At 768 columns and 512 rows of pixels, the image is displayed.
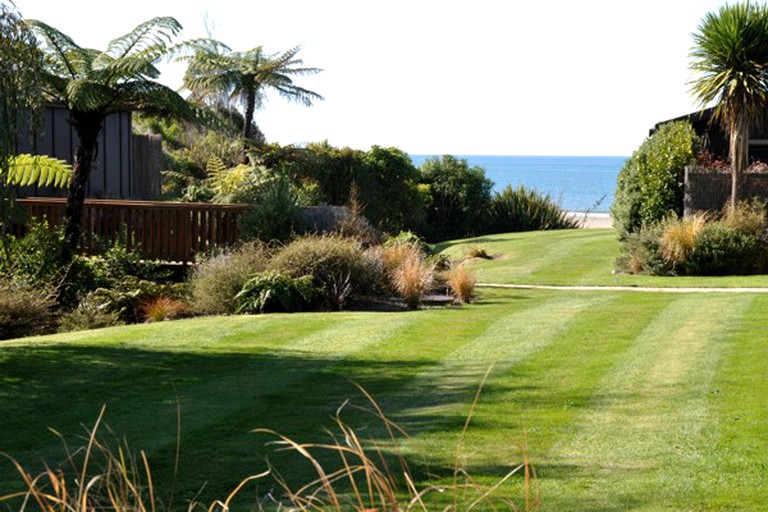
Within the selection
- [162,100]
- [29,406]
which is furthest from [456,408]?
[162,100]

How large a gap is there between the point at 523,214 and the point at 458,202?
2.21m

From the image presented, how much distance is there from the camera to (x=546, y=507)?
6.83 metres

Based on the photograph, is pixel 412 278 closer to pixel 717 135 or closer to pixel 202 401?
pixel 202 401

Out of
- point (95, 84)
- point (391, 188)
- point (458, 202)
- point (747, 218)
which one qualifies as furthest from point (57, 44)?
point (458, 202)

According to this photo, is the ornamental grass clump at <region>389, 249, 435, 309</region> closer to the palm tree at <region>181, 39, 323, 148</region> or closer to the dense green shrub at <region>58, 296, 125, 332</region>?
the dense green shrub at <region>58, 296, 125, 332</region>

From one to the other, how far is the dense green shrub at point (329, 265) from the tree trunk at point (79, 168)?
130 inches

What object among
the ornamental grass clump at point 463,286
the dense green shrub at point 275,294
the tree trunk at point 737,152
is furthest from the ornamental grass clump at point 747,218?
the dense green shrub at point 275,294

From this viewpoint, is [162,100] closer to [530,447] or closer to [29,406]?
[29,406]

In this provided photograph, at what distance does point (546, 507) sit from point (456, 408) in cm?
268

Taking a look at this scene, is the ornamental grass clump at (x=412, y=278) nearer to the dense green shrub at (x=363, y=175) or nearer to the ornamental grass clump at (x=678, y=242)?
the ornamental grass clump at (x=678, y=242)

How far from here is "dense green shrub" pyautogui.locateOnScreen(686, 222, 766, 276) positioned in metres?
21.8

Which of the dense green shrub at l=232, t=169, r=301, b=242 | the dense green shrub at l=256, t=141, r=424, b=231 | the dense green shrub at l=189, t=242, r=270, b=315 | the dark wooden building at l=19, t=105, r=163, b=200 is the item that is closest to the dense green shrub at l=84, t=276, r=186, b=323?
the dense green shrub at l=189, t=242, r=270, b=315

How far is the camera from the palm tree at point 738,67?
24719 mm

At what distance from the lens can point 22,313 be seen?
1527 centimetres
